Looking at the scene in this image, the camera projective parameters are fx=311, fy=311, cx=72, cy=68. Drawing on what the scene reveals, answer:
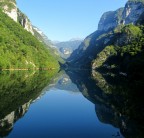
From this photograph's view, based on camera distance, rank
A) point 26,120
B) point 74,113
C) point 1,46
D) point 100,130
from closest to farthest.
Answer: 1. point 100,130
2. point 26,120
3. point 74,113
4. point 1,46

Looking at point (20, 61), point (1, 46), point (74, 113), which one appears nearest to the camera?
point (74, 113)

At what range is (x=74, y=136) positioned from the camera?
2647cm

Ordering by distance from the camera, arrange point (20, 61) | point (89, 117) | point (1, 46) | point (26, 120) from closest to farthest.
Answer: point (26, 120), point (89, 117), point (1, 46), point (20, 61)

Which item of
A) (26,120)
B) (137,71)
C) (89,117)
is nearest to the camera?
(26,120)

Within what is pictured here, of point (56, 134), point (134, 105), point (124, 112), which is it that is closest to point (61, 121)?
point (56, 134)

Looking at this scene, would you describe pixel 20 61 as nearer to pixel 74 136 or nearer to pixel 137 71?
pixel 137 71

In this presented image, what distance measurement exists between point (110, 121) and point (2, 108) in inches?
513

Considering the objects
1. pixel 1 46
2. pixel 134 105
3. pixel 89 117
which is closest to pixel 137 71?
pixel 134 105

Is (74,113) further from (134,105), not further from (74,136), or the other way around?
(74,136)

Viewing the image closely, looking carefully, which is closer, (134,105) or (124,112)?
(124,112)

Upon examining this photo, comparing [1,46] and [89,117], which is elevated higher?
[1,46]

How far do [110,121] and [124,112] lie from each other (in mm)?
5052

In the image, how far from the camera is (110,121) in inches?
1323

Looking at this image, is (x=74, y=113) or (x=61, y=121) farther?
(x=74, y=113)
